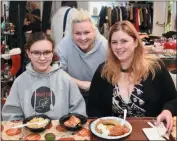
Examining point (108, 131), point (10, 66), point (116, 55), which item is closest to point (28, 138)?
point (108, 131)

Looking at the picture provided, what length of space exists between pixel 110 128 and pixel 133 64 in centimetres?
56

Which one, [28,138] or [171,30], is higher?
[171,30]

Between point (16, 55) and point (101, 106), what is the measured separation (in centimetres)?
171

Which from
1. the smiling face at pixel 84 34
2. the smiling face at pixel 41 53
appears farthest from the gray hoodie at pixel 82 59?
the smiling face at pixel 41 53

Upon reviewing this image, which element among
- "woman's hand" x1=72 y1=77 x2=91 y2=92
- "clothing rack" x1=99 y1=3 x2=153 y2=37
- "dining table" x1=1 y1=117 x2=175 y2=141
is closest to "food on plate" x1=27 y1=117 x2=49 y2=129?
"dining table" x1=1 y1=117 x2=175 y2=141

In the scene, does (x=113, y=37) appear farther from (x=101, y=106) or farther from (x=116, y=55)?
(x=101, y=106)

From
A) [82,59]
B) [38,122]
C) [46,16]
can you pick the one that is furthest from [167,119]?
[46,16]

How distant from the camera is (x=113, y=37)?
1.47 metres

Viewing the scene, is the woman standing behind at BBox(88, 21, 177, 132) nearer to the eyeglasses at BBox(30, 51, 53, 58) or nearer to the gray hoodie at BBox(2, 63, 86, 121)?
the gray hoodie at BBox(2, 63, 86, 121)

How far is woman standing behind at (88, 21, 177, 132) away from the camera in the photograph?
1.47 m

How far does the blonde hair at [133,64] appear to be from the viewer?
4.85 ft

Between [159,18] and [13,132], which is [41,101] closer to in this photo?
[13,132]

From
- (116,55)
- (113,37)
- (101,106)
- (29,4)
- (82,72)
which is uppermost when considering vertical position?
(29,4)

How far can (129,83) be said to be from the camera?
1.50m
